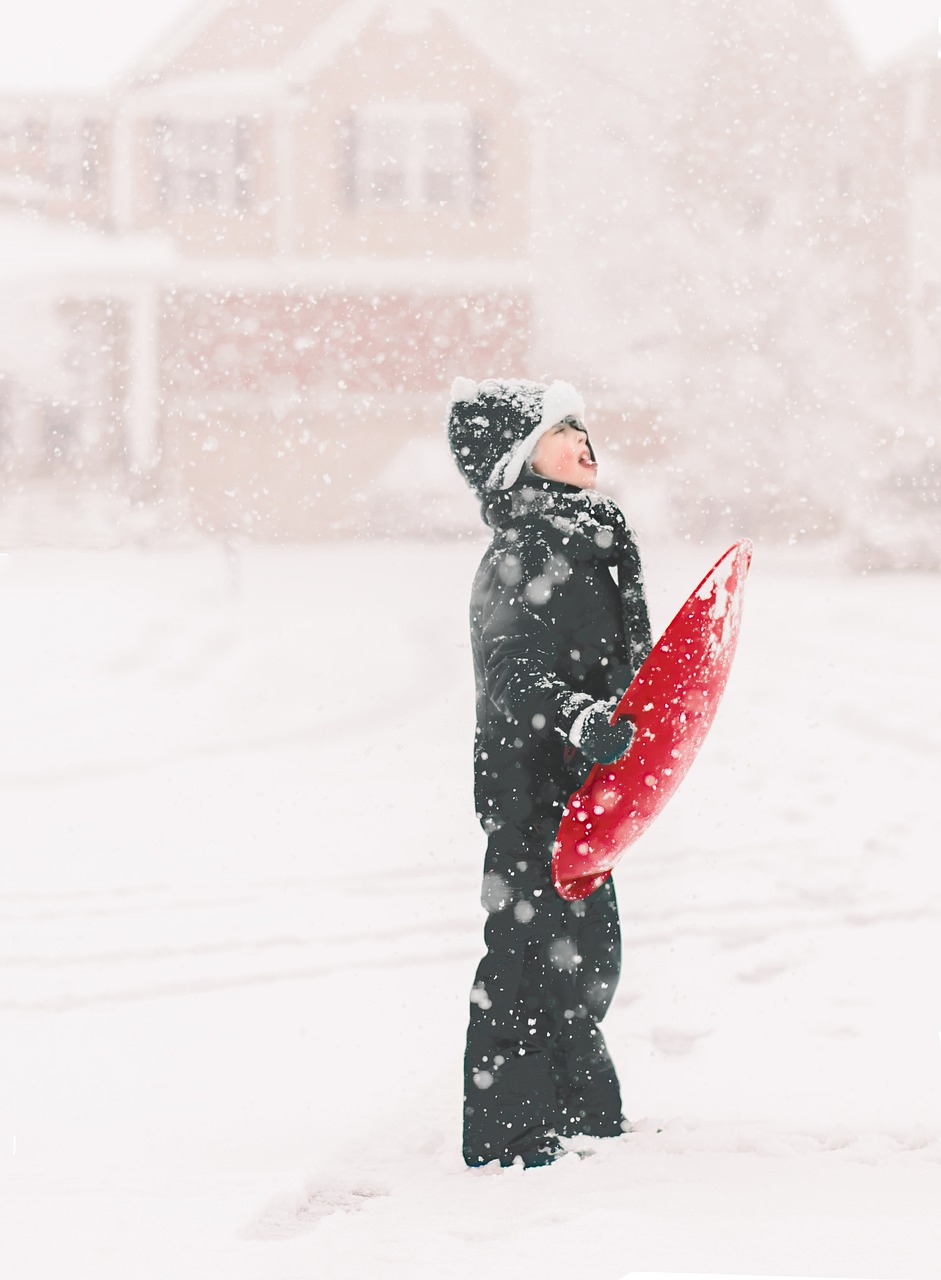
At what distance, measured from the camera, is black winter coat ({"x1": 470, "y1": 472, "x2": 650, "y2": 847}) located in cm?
268

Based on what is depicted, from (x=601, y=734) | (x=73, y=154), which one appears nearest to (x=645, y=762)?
(x=601, y=734)

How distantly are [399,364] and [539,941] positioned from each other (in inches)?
689

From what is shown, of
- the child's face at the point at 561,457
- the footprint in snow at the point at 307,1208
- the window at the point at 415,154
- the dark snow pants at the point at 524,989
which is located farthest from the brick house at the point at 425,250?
the footprint in snow at the point at 307,1208

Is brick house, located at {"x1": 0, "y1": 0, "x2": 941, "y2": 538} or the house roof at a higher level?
the house roof

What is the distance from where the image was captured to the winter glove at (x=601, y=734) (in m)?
2.49

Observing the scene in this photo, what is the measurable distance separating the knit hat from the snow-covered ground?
1.44 m

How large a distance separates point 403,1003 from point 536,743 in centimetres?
154

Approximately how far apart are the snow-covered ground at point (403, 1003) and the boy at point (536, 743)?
196mm

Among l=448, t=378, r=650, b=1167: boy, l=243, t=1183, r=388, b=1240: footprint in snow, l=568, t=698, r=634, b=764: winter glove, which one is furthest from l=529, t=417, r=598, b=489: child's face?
l=243, t=1183, r=388, b=1240: footprint in snow

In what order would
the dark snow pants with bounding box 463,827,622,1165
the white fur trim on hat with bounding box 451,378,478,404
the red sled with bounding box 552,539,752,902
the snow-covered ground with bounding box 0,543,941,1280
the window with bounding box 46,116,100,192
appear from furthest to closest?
the window with bounding box 46,116,100,192, the white fur trim on hat with bounding box 451,378,478,404, the dark snow pants with bounding box 463,827,622,1165, the red sled with bounding box 552,539,752,902, the snow-covered ground with bounding box 0,543,941,1280

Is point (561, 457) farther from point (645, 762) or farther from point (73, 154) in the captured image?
point (73, 154)

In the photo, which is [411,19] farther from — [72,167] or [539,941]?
[539,941]

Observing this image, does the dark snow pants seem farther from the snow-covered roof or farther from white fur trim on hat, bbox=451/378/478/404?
the snow-covered roof

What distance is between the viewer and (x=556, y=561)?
8.85 feet
